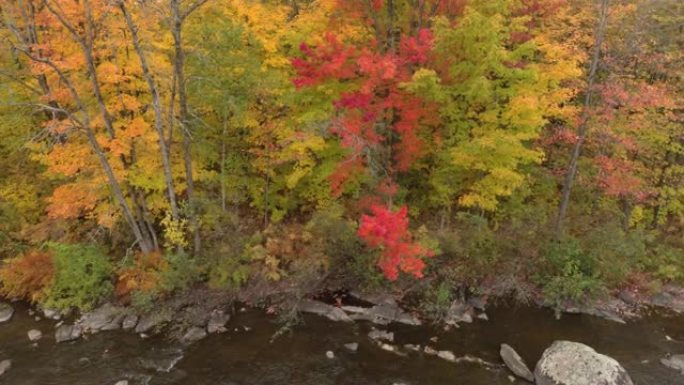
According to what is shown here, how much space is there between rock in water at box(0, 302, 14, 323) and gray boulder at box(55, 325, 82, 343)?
2527 millimetres

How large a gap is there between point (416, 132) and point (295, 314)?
9.14 m

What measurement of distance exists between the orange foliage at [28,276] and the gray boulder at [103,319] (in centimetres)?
243

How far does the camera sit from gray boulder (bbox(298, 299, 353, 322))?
702 inches

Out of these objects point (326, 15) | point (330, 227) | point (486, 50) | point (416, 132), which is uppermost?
point (326, 15)

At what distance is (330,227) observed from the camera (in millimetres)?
19156

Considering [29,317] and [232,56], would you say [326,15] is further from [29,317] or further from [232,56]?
[29,317]

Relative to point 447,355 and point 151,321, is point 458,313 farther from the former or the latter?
point 151,321

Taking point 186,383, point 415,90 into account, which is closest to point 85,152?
point 186,383

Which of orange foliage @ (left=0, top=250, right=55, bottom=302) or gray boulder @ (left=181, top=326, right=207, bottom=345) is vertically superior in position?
orange foliage @ (left=0, top=250, right=55, bottom=302)

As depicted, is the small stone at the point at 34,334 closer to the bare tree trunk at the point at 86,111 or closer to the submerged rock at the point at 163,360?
the submerged rock at the point at 163,360

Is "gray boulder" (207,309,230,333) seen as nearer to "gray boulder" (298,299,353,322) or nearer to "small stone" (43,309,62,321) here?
Answer: "gray boulder" (298,299,353,322)

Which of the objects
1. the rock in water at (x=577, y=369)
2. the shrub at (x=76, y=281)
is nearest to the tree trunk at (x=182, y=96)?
the shrub at (x=76, y=281)

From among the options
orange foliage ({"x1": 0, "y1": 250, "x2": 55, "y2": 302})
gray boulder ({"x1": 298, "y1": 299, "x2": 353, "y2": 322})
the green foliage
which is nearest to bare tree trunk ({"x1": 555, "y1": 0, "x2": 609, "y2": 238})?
the green foliage

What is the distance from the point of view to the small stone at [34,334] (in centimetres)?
1644
